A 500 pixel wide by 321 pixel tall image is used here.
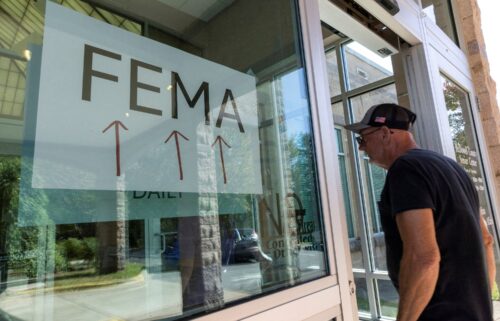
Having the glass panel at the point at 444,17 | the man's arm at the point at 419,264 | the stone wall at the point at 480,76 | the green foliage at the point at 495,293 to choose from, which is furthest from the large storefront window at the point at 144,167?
the stone wall at the point at 480,76

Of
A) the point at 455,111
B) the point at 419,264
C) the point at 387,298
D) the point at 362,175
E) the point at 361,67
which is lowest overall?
the point at 387,298

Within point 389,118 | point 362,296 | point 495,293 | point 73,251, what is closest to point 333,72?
point 362,296

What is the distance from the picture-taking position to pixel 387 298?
398 centimetres

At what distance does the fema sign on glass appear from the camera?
0.78m

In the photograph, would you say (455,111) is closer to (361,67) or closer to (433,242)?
(361,67)

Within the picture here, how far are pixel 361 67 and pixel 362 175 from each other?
1.23m

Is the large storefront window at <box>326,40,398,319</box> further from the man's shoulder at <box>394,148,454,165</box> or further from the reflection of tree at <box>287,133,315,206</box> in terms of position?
the reflection of tree at <box>287,133,315,206</box>

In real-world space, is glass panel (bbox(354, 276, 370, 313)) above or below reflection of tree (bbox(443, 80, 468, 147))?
below

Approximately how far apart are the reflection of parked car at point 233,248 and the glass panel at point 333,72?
357 cm

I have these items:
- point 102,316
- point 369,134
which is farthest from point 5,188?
point 369,134

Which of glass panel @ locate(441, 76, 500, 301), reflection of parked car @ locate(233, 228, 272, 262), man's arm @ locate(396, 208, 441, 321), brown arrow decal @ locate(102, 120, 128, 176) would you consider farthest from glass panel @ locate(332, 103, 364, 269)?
brown arrow decal @ locate(102, 120, 128, 176)

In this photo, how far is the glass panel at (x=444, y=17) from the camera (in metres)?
3.12

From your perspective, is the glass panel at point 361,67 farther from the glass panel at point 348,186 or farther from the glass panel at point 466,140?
the glass panel at point 466,140

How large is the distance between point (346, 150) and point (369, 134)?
2647 mm
